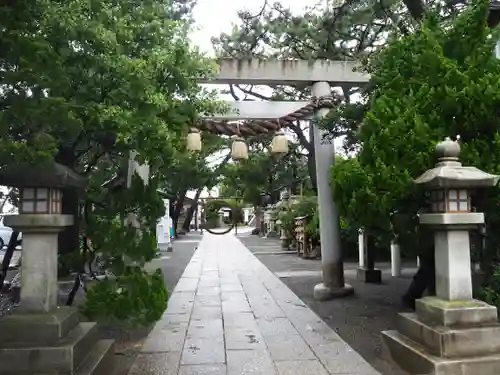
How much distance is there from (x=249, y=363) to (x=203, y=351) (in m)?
0.73

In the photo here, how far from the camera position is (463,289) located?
15.0ft

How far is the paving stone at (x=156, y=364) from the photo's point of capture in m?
4.89

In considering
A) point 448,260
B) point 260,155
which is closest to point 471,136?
point 448,260

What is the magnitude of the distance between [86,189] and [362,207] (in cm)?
335

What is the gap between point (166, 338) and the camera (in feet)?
20.5

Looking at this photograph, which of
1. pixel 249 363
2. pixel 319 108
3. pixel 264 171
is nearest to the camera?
pixel 249 363

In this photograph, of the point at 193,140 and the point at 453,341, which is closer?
the point at 453,341

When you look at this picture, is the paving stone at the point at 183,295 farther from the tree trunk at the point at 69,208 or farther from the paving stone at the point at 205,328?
the tree trunk at the point at 69,208

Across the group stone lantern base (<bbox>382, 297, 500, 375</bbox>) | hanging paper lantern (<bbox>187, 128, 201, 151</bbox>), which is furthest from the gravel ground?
hanging paper lantern (<bbox>187, 128, 201, 151</bbox>)

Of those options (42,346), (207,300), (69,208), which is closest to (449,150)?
(69,208)

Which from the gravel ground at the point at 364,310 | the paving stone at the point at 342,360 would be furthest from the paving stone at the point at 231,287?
the paving stone at the point at 342,360

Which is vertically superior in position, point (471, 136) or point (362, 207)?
point (471, 136)

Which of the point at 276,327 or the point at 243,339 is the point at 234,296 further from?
the point at 243,339

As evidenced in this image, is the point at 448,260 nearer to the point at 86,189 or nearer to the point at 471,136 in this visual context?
the point at 471,136
